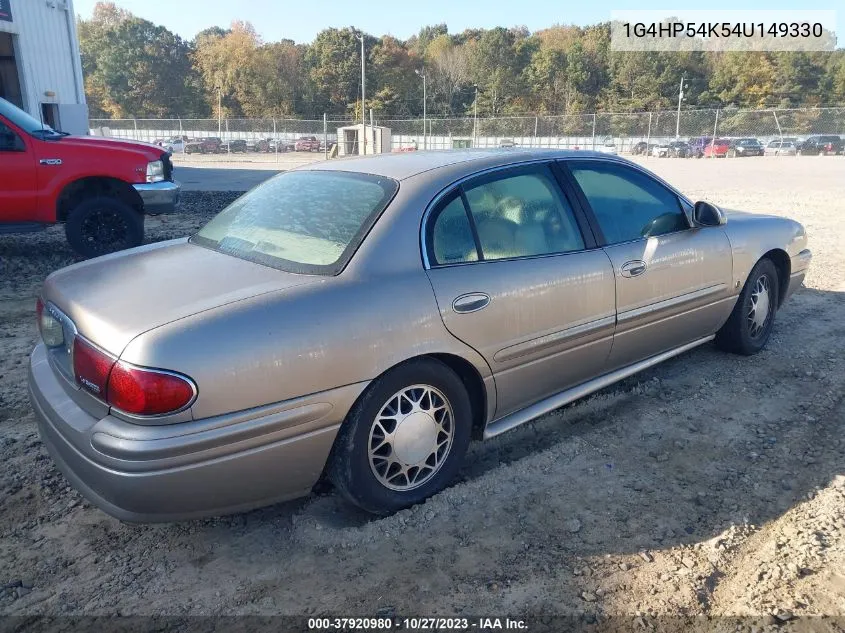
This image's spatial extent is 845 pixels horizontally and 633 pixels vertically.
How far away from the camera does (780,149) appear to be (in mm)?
Result: 38969

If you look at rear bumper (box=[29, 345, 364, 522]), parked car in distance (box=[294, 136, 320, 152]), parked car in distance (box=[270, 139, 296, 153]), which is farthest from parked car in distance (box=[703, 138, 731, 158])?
rear bumper (box=[29, 345, 364, 522])

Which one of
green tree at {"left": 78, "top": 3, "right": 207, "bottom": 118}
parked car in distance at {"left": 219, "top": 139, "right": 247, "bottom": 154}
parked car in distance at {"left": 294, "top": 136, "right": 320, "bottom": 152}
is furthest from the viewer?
green tree at {"left": 78, "top": 3, "right": 207, "bottom": 118}

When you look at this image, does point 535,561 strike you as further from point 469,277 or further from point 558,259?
point 558,259

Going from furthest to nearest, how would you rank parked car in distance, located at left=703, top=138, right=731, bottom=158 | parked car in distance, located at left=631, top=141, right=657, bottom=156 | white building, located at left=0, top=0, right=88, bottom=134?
parked car in distance, located at left=631, top=141, right=657, bottom=156
parked car in distance, located at left=703, top=138, right=731, bottom=158
white building, located at left=0, top=0, right=88, bottom=134

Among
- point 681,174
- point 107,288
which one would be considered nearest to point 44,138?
point 107,288

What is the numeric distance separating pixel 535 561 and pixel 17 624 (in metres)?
1.85

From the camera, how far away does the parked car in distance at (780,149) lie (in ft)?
127

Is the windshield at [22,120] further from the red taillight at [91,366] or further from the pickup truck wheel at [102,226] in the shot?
the red taillight at [91,366]

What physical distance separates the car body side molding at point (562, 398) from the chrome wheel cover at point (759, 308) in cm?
84

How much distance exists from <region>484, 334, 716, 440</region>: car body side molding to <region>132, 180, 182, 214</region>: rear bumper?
597cm

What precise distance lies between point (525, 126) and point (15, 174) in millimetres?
39306

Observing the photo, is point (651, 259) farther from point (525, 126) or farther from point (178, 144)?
point (178, 144)

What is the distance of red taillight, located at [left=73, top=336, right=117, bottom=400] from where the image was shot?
7.49ft

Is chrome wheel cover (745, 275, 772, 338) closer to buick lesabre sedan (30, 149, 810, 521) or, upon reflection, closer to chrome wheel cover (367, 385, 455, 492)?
buick lesabre sedan (30, 149, 810, 521)
